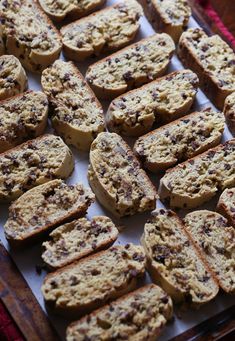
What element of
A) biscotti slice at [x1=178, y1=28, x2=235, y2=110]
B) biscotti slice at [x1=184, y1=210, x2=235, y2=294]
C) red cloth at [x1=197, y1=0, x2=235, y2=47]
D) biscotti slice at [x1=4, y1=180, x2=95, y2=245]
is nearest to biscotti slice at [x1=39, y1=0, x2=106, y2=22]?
biscotti slice at [x1=178, y1=28, x2=235, y2=110]

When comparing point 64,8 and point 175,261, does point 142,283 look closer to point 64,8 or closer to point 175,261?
point 175,261

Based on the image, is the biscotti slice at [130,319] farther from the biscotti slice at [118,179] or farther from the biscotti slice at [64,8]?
the biscotti slice at [64,8]

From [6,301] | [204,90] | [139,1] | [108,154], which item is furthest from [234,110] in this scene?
[6,301]

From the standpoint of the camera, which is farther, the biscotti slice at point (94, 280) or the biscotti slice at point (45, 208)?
the biscotti slice at point (45, 208)

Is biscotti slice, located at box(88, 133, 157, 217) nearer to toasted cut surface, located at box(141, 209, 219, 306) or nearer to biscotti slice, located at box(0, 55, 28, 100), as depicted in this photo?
toasted cut surface, located at box(141, 209, 219, 306)

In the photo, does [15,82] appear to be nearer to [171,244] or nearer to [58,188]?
[58,188]

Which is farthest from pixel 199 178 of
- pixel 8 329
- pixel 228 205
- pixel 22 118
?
pixel 8 329

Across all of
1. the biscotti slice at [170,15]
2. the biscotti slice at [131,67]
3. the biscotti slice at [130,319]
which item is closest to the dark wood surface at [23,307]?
the biscotti slice at [130,319]

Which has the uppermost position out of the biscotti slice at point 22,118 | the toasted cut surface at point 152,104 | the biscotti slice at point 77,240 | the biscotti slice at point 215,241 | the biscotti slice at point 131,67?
the biscotti slice at point 22,118
